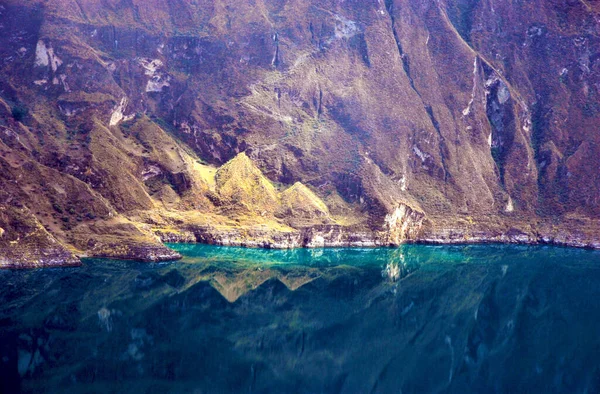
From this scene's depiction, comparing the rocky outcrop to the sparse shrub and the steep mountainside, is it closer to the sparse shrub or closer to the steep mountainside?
the steep mountainside

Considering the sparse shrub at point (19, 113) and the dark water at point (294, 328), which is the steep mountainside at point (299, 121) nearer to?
the sparse shrub at point (19, 113)

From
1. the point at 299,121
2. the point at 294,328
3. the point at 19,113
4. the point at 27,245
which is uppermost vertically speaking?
the point at 299,121

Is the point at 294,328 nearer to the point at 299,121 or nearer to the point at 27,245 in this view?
the point at 27,245

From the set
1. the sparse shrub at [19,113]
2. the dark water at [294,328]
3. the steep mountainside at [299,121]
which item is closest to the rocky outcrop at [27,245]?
the dark water at [294,328]

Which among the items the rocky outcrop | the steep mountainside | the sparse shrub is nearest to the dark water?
the rocky outcrop

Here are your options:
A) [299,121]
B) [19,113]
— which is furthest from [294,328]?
[299,121]

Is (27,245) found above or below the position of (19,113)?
below

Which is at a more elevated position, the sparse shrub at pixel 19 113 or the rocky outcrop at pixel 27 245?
the sparse shrub at pixel 19 113
